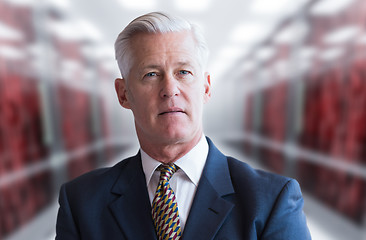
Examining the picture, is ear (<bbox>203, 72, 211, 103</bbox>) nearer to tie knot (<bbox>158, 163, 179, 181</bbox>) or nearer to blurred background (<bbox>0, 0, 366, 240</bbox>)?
tie knot (<bbox>158, 163, 179, 181</bbox>)

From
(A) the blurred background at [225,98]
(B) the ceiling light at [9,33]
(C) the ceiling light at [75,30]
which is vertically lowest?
(A) the blurred background at [225,98]

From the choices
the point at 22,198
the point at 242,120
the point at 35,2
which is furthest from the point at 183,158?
the point at 242,120

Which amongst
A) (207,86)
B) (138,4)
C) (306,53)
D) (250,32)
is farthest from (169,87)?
(250,32)

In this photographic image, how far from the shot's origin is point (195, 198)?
1190 millimetres

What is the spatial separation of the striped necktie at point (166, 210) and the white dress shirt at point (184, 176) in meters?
0.04

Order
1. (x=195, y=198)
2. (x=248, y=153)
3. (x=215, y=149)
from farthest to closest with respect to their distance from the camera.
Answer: (x=248, y=153), (x=215, y=149), (x=195, y=198)

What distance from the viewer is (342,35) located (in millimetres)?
5582

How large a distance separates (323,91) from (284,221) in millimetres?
5676

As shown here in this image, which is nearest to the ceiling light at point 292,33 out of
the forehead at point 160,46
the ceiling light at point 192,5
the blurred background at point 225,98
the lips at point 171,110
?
the blurred background at point 225,98

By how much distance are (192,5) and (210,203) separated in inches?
251

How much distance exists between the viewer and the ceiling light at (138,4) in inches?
264

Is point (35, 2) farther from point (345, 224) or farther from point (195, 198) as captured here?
point (345, 224)

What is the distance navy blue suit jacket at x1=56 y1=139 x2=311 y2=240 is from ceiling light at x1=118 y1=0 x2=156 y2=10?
6116mm

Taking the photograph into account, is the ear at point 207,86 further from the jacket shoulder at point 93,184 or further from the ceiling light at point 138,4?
the ceiling light at point 138,4
